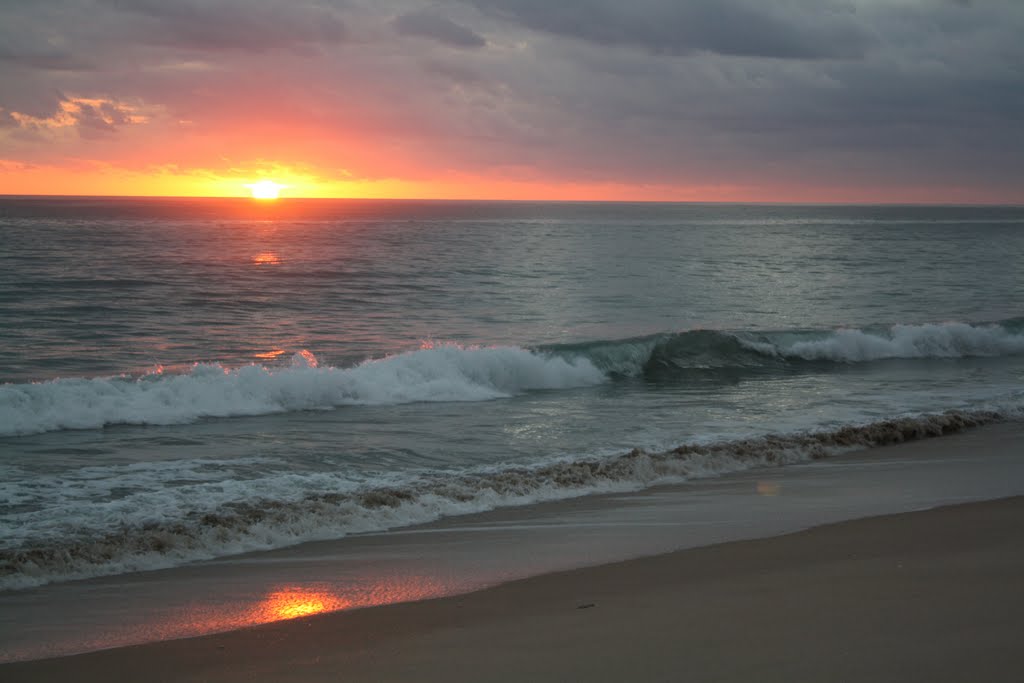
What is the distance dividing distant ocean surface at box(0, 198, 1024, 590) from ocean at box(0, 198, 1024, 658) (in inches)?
2.2

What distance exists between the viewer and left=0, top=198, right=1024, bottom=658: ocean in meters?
6.83

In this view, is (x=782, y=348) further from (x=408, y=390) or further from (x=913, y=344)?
(x=408, y=390)

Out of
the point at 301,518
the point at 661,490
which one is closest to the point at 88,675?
the point at 301,518

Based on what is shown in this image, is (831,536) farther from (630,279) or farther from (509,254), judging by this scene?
(509,254)

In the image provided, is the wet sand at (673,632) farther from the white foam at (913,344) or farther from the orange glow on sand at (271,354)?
the white foam at (913,344)

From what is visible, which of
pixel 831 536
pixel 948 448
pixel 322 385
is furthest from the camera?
pixel 322 385

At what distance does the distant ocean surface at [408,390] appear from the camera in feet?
28.5

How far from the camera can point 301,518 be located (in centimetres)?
803

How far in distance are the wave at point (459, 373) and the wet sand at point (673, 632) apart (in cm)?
918

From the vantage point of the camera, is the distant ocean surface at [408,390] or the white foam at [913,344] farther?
the white foam at [913,344]

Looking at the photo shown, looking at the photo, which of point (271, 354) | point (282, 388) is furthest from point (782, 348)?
point (282, 388)

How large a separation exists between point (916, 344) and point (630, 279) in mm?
16916

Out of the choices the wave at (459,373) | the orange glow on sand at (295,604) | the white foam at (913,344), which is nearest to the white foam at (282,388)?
the wave at (459,373)

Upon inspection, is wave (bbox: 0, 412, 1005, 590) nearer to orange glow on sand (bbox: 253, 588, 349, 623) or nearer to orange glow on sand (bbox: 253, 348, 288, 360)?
orange glow on sand (bbox: 253, 588, 349, 623)
